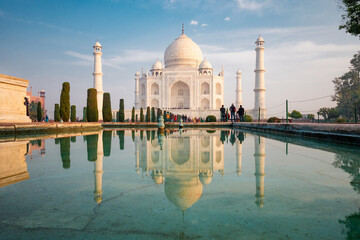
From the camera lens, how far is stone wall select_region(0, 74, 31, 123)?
9203 millimetres

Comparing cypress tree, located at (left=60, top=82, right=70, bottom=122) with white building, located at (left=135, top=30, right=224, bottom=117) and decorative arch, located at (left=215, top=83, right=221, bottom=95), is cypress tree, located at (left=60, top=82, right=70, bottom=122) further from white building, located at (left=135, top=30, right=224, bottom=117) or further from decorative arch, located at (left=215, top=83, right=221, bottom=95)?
decorative arch, located at (left=215, top=83, right=221, bottom=95)

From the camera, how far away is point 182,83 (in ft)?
112

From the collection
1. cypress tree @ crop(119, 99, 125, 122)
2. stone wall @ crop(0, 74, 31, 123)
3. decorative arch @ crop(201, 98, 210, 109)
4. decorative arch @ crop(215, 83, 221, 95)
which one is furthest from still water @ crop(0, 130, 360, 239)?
decorative arch @ crop(215, 83, 221, 95)

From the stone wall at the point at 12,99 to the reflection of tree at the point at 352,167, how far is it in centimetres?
1022

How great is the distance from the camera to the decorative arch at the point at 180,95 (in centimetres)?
3428

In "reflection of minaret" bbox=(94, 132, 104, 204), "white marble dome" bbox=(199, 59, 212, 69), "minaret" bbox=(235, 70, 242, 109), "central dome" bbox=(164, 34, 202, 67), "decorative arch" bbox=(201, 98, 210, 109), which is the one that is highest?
"central dome" bbox=(164, 34, 202, 67)

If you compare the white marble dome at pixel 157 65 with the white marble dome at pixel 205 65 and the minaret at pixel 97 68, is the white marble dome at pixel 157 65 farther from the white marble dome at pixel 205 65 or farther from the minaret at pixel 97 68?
the minaret at pixel 97 68

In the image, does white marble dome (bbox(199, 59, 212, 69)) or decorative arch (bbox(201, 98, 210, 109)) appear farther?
white marble dome (bbox(199, 59, 212, 69))

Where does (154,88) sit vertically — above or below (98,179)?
above

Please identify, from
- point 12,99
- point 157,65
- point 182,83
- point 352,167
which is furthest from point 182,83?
point 352,167

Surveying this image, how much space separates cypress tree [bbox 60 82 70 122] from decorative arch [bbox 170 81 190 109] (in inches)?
883

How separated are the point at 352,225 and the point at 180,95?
33825 millimetres

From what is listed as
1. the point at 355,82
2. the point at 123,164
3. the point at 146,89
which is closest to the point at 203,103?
the point at 146,89

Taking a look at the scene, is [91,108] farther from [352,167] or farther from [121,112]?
[352,167]
